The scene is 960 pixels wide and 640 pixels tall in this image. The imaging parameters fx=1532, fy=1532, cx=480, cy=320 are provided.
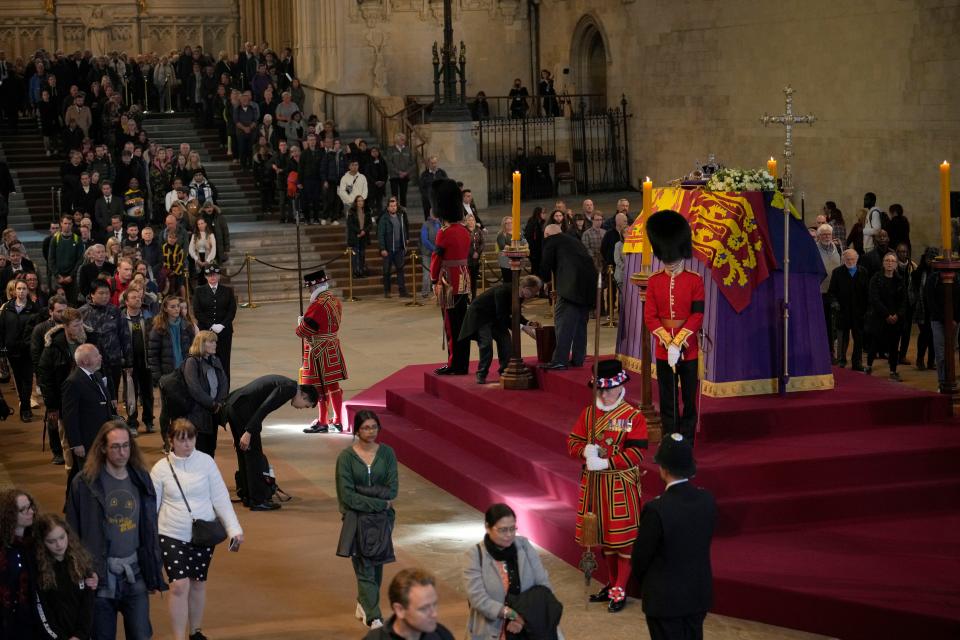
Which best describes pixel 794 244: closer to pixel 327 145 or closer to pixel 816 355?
pixel 816 355

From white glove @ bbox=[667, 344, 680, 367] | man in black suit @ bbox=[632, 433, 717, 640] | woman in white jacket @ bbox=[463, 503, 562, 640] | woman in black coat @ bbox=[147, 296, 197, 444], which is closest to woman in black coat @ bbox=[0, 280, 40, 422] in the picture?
woman in black coat @ bbox=[147, 296, 197, 444]

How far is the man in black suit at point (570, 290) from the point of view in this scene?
13305 millimetres

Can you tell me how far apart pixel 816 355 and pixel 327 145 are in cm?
1497

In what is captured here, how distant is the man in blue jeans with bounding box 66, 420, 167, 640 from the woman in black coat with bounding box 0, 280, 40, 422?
780cm

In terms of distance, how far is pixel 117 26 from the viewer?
117 feet

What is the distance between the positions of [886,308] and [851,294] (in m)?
0.46

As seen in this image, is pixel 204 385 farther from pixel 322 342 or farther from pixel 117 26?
pixel 117 26

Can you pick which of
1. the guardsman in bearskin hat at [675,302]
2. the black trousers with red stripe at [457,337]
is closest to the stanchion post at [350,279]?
the black trousers with red stripe at [457,337]

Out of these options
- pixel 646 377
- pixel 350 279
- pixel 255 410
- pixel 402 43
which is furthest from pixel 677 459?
pixel 402 43

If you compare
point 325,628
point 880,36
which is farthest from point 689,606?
point 880,36

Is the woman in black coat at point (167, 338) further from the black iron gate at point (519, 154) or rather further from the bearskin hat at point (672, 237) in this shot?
the black iron gate at point (519, 154)

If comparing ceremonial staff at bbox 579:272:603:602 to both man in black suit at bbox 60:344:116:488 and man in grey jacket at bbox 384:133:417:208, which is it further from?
man in grey jacket at bbox 384:133:417:208

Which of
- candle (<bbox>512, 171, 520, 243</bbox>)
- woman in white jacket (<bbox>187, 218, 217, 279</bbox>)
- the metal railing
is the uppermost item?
the metal railing

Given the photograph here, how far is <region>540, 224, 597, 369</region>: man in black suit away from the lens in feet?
43.7
